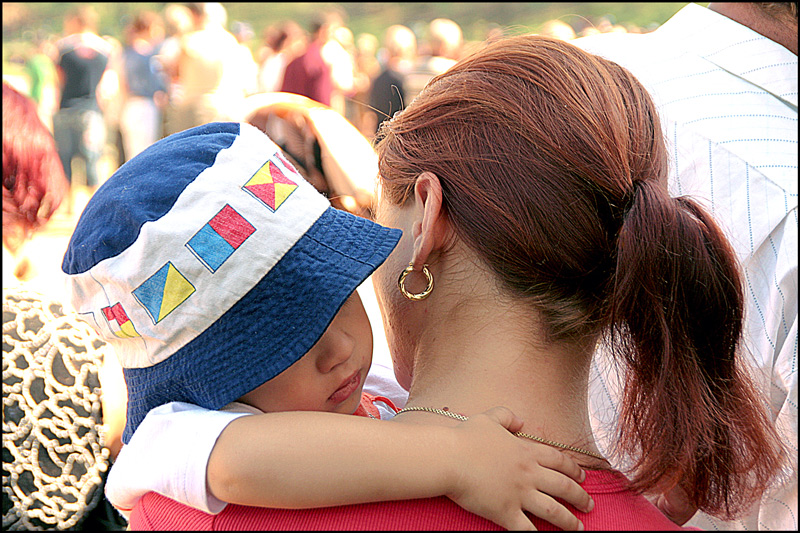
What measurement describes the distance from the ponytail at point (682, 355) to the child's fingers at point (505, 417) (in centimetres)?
21

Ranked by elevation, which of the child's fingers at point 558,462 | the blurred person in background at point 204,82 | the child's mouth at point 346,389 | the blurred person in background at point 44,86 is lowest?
the blurred person in background at point 44,86

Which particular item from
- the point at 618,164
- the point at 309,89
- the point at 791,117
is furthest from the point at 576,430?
the point at 309,89

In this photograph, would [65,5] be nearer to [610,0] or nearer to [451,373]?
[610,0]

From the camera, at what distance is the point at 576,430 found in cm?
121

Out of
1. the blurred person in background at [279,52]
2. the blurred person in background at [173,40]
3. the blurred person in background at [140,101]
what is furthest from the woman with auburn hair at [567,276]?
the blurred person in background at [279,52]

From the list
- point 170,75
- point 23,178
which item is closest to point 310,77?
point 170,75

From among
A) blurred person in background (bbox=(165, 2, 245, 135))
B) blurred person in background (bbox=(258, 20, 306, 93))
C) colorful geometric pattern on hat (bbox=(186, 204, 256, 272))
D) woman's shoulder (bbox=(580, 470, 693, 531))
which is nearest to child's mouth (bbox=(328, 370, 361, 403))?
colorful geometric pattern on hat (bbox=(186, 204, 256, 272))

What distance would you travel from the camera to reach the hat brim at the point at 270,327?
46.8 inches

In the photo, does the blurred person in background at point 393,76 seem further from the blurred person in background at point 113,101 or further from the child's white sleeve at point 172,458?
the child's white sleeve at point 172,458

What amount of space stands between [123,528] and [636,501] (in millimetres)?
1672

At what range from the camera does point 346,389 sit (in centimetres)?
136

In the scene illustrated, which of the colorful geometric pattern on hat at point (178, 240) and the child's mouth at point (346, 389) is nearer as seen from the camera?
the colorful geometric pattern on hat at point (178, 240)

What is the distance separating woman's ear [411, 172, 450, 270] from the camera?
117 centimetres

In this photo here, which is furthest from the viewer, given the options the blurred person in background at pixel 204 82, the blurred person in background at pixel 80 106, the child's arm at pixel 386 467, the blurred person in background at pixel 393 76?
Result: the blurred person in background at pixel 393 76
